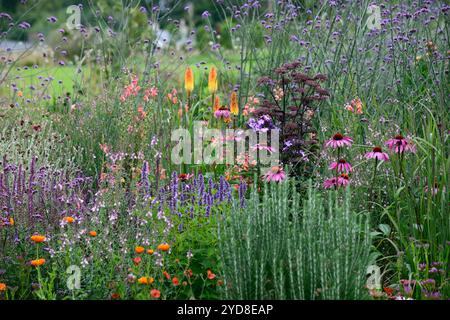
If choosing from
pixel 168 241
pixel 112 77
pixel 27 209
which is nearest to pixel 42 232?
pixel 27 209

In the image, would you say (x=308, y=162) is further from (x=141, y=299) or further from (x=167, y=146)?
(x=141, y=299)

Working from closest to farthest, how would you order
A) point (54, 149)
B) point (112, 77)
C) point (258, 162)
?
point (258, 162)
point (54, 149)
point (112, 77)

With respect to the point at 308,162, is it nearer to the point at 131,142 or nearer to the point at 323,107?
the point at 323,107

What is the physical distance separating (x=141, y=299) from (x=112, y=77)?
3.78 m

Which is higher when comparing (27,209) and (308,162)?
(308,162)

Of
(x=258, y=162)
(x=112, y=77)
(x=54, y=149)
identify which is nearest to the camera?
(x=258, y=162)

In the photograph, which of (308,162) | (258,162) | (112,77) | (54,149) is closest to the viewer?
(258,162)

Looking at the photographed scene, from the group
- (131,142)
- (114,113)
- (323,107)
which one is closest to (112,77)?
(114,113)

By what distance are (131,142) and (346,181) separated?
2245mm

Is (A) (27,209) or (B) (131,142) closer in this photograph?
(A) (27,209)

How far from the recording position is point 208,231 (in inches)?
155

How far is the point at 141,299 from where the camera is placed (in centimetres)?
327
